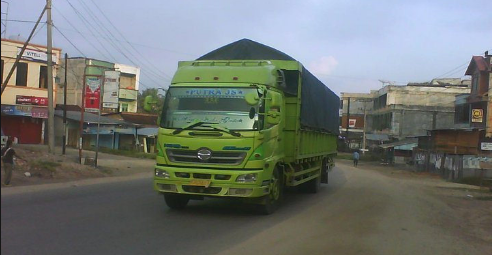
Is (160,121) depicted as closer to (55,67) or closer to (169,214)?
(169,214)

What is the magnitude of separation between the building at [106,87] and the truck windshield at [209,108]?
15080 mm

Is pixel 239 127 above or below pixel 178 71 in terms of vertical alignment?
below

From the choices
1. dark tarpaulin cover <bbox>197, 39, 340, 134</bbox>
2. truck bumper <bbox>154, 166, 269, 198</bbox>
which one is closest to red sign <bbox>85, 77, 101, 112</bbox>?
dark tarpaulin cover <bbox>197, 39, 340, 134</bbox>

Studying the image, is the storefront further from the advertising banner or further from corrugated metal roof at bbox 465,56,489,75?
corrugated metal roof at bbox 465,56,489,75

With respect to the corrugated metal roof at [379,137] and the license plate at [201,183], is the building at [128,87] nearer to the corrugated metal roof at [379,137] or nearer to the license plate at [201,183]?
the corrugated metal roof at [379,137]

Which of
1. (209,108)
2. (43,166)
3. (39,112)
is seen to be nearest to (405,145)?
(39,112)

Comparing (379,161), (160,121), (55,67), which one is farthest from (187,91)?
(379,161)

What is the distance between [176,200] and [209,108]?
231cm

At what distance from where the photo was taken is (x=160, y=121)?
1070 centimetres

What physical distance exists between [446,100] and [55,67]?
47779 millimetres

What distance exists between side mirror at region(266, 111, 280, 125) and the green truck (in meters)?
0.02

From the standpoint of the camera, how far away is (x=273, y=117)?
10.9m

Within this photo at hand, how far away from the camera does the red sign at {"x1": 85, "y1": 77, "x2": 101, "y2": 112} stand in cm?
2544

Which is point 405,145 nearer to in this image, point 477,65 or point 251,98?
point 477,65
